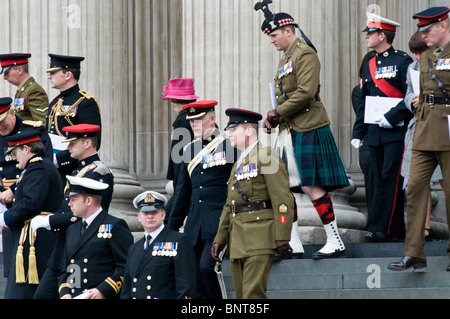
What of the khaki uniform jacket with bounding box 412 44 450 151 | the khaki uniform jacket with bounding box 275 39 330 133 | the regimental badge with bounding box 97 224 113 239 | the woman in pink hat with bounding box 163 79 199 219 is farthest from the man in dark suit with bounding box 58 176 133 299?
the khaki uniform jacket with bounding box 412 44 450 151

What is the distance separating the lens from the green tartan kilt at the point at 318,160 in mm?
12242

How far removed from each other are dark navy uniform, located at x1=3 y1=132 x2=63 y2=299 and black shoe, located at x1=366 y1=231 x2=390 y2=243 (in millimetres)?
3117

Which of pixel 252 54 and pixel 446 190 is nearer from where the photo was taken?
pixel 446 190

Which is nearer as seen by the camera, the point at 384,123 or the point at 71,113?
the point at 384,123

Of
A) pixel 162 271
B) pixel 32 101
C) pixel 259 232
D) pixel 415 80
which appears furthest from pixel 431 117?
pixel 32 101

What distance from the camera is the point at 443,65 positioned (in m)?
11.3

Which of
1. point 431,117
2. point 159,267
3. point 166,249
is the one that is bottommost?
point 159,267

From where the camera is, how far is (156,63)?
1716cm

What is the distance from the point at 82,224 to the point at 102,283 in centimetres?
62

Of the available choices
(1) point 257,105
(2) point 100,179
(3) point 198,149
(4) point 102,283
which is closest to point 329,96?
(1) point 257,105

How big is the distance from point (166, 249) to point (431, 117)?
259 centimetres

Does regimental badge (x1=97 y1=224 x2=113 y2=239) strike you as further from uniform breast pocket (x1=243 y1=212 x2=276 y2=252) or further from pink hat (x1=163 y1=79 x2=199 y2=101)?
pink hat (x1=163 y1=79 x2=199 y2=101)

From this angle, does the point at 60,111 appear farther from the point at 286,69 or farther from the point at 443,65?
the point at 443,65
